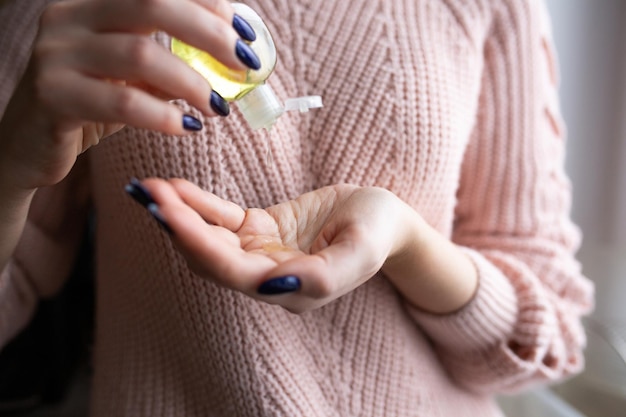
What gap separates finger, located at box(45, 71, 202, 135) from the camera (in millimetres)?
326

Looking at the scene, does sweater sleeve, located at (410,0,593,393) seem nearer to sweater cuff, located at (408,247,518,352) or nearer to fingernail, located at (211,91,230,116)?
sweater cuff, located at (408,247,518,352)

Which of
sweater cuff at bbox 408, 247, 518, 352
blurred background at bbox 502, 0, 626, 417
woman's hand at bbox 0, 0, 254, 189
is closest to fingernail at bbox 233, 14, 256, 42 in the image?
woman's hand at bbox 0, 0, 254, 189

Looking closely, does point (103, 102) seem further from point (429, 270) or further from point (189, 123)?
point (429, 270)

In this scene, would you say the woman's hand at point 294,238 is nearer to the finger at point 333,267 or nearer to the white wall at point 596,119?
the finger at point 333,267

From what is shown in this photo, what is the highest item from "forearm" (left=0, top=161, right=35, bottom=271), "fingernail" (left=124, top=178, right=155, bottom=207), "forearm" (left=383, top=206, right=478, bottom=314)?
"fingernail" (left=124, top=178, right=155, bottom=207)

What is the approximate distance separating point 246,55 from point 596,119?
0.95 m

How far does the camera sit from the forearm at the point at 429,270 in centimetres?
51

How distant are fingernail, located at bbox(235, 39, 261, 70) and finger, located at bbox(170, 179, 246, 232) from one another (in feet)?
0.33

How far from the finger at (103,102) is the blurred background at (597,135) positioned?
814 mm

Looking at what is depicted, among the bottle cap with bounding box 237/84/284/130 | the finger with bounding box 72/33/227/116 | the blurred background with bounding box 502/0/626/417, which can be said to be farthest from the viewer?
the blurred background with bounding box 502/0/626/417

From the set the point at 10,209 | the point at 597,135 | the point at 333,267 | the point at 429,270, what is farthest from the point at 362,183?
the point at 597,135

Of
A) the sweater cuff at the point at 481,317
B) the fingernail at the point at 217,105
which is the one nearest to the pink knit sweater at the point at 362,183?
the sweater cuff at the point at 481,317

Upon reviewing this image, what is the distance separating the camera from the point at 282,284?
0.34 metres

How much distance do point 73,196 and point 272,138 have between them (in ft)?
1.00
